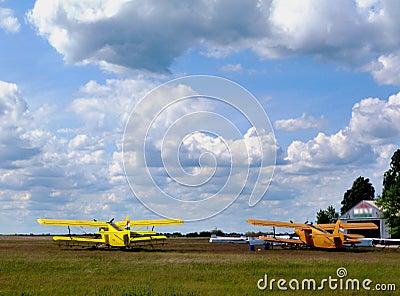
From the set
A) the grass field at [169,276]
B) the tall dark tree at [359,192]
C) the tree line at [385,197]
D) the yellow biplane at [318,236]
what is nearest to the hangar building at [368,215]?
the tree line at [385,197]

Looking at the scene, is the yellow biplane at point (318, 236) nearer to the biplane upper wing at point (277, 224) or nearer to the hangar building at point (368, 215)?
the biplane upper wing at point (277, 224)

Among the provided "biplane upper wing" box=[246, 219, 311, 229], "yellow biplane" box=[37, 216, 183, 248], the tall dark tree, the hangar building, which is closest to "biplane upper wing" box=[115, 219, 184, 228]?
"yellow biplane" box=[37, 216, 183, 248]

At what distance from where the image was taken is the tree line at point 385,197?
63.4 m

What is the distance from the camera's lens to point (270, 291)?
69.9 ft

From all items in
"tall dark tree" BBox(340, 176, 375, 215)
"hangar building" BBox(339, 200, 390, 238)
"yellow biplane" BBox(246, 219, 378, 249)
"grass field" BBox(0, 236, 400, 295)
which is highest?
"tall dark tree" BBox(340, 176, 375, 215)

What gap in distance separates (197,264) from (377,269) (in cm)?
935

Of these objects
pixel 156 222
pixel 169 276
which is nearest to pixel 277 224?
pixel 156 222

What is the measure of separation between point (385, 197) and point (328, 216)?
159 feet

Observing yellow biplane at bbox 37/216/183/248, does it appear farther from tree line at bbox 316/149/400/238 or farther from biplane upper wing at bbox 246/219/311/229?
tree line at bbox 316/149/400/238

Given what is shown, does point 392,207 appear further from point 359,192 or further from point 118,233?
point 359,192

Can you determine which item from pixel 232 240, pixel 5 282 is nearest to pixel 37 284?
pixel 5 282

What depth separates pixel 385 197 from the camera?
64.9 metres

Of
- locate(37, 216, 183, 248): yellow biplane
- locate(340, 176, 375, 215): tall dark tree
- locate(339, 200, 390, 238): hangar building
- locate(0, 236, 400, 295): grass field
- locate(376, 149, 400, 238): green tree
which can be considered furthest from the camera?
locate(340, 176, 375, 215): tall dark tree

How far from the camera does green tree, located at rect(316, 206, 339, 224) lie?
111 metres
